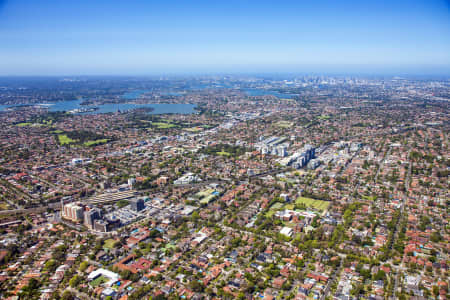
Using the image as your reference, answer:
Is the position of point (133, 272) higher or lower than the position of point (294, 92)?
lower

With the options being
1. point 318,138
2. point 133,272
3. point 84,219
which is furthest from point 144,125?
point 133,272

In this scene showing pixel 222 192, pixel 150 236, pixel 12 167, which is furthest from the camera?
pixel 12 167

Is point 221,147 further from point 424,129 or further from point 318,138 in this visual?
point 424,129

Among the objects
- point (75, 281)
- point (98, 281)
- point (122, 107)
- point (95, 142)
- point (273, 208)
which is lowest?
point (98, 281)

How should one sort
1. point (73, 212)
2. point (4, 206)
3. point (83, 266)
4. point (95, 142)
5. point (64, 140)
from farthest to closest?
1. point (64, 140)
2. point (95, 142)
3. point (4, 206)
4. point (73, 212)
5. point (83, 266)

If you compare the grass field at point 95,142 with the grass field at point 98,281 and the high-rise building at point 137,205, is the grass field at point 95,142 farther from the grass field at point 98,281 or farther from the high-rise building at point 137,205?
the grass field at point 98,281

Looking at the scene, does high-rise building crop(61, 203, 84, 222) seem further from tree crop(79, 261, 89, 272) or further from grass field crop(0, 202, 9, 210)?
tree crop(79, 261, 89, 272)

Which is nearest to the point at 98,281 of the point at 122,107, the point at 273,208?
the point at 273,208

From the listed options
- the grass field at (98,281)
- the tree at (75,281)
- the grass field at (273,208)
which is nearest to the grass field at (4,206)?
the tree at (75,281)

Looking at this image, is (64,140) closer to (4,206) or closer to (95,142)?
(95,142)
